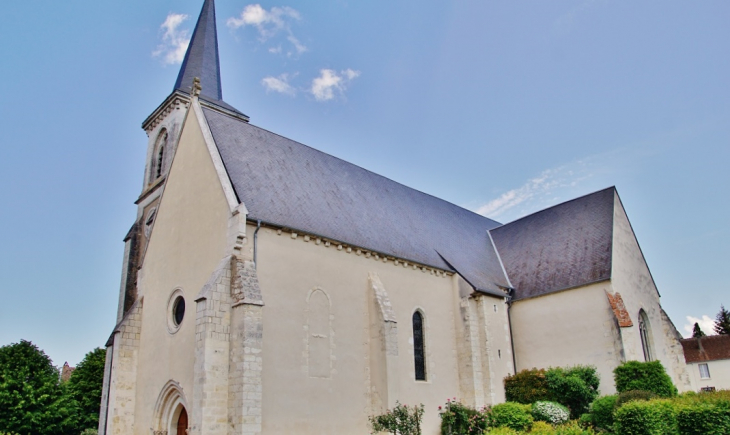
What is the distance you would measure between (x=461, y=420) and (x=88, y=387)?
20.3m

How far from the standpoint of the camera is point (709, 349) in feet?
139

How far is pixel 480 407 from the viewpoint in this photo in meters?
19.1

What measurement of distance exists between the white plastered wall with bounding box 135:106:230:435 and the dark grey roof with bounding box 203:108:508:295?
3.01 feet

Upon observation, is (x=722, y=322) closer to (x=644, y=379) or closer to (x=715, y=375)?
(x=715, y=375)

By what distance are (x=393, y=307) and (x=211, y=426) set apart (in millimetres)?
7718

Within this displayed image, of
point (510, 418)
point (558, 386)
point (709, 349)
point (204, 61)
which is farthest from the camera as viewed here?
point (709, 349)

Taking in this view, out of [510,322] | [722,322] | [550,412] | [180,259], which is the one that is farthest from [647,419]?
[722,322]

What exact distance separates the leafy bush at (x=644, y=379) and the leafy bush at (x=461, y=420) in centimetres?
507

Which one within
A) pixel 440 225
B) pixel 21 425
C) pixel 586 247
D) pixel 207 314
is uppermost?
pixel 440 225

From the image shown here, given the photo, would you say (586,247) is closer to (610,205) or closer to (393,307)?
(610,205)

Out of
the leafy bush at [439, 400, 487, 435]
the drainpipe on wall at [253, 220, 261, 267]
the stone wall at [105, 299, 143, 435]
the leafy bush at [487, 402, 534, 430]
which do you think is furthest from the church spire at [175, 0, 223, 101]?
the leafy bush at [487, 402, 534, 430]

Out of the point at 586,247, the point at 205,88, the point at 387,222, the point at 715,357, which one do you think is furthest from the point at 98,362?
the point at 715,357

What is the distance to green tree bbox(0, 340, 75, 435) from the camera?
21.5m

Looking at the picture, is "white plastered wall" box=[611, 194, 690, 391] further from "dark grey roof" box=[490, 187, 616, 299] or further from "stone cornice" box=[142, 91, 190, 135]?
"stone cornice" box=[142, 91, 190, 135]
